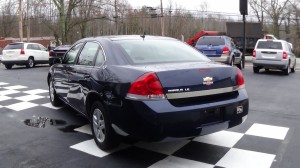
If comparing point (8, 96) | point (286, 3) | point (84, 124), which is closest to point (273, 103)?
point (84, 124)

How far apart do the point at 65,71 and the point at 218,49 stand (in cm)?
945

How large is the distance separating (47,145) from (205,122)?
2.28 meters

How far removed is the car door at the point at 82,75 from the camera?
4789mm

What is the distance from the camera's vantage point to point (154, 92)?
143 inches

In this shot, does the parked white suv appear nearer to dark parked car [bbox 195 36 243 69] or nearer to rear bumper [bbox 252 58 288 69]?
dark parked car [bbox 195 36 243 69]

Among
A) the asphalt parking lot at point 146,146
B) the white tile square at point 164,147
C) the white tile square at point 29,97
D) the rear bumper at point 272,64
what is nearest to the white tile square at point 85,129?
the asphalt parking lot at point 146,146

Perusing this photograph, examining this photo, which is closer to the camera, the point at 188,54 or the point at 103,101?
the point at 103,101

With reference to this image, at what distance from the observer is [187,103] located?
3770 mm

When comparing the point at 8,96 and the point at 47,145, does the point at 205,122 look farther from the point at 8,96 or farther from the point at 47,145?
the point at 8,96

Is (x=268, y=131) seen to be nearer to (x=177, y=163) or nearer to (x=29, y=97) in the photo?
(x=177, y=163)

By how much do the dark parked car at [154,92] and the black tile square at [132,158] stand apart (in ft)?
0.59

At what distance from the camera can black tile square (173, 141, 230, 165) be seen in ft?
13.6

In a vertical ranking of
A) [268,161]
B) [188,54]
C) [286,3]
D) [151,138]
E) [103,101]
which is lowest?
[268,161]

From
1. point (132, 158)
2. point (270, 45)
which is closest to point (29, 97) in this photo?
point (132, 158)
